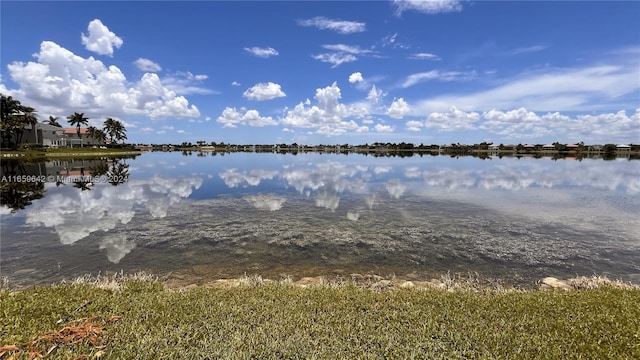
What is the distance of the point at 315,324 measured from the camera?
26.5ft

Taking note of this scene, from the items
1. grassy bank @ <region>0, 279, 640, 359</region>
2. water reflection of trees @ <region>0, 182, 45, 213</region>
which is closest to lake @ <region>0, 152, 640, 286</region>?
water reflection of trees @ <region>0, 182, 45, 213</region>

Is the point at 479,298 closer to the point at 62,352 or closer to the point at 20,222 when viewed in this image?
the point at 62,352

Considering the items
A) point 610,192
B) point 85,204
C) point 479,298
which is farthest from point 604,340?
point 610,192

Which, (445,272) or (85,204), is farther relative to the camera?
(85,204)

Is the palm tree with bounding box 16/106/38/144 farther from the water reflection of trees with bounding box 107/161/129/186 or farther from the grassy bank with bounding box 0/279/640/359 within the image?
the grassy bank with bounding box 0/279/640/359

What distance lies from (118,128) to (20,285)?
744 ft

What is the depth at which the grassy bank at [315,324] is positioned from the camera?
22.4ft

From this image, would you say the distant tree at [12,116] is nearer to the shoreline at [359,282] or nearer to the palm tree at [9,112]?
the palm tree at [9,112]

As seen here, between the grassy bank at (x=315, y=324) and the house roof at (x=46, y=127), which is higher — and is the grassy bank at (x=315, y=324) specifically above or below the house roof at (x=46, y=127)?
below

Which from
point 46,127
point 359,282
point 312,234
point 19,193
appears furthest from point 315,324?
point 46,127

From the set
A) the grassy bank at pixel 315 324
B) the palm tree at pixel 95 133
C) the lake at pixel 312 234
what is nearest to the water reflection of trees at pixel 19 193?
the lake at pixel 312 234

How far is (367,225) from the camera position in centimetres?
2428

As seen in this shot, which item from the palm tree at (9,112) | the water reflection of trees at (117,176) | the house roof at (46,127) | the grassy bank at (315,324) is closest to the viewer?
the grassy bank at (315,324)

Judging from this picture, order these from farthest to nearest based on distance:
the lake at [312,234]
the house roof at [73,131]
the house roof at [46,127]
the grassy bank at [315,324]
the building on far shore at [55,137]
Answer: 1. the house roof at [73,131]
2. the house roof at [46,127]
3. the building on far shore at [55,137]
4. the lake at [312,234]
5. the grassy bank at [315,324]
